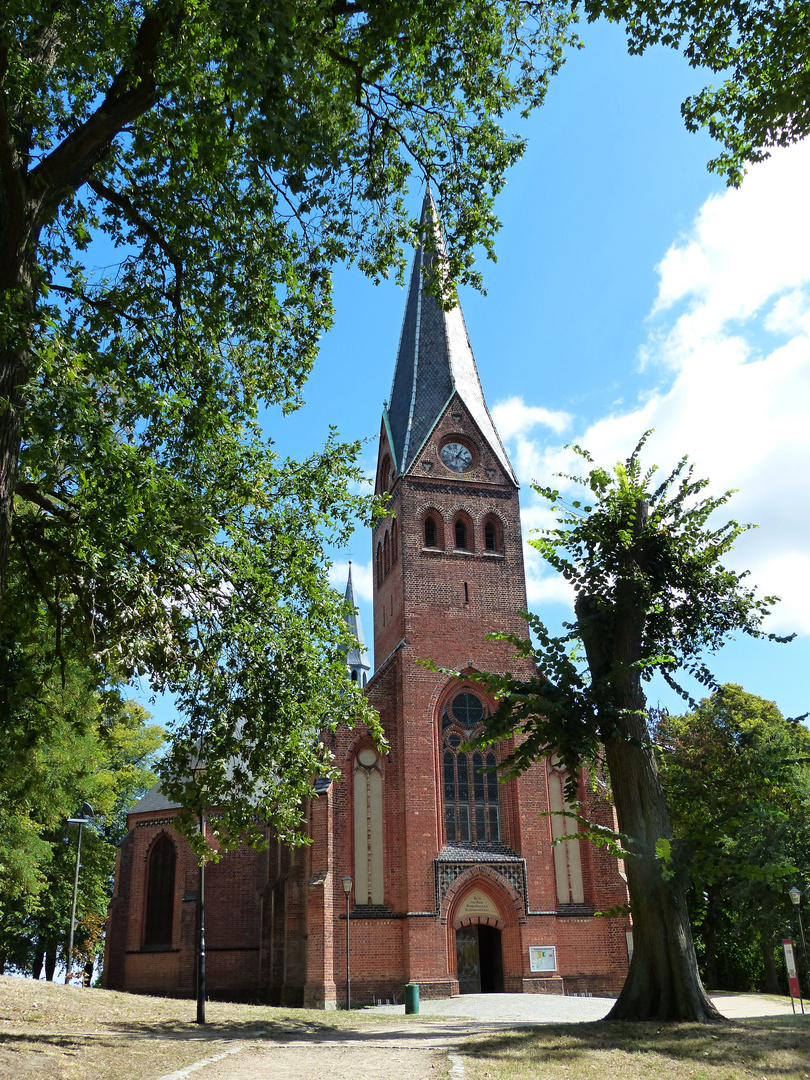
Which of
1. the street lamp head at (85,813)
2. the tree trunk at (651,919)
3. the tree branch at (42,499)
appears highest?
the tree branch at (42,499)

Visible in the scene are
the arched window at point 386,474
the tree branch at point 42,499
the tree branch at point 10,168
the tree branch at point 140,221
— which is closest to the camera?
the tree branch at point 10,168

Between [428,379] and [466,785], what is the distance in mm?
14254

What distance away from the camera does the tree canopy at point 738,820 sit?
13445mm

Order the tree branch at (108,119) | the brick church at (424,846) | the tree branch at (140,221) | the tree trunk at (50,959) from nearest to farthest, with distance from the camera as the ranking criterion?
the tree branch at (108,119)
the tree branch at (140,221)
the brick church at (424,846)
the tree trunk at (50,959)

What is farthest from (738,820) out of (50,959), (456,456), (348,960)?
(50,959)

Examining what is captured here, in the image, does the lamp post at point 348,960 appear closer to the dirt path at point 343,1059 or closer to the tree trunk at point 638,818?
the dirt path at point 343,1059

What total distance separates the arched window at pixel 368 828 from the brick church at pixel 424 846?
41mm

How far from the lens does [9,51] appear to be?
8195mm

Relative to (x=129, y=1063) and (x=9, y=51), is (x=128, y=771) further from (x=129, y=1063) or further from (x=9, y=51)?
(x=9, y=51)

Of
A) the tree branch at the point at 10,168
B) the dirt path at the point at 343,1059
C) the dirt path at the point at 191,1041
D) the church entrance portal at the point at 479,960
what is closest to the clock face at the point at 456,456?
the church entrance portal at the point at 479,960

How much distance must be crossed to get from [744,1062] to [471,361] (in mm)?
26830

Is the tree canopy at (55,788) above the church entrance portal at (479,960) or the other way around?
above

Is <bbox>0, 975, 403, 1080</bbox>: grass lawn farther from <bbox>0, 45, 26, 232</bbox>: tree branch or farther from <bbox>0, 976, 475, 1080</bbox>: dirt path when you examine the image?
<bbox>0, 45, 26, 232</bbox>: tree branch

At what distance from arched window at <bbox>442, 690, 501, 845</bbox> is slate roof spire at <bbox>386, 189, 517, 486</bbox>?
8.24 meters
